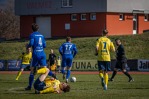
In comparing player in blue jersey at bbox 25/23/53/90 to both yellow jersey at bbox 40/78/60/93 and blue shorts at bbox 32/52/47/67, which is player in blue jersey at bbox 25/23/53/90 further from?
yellow jersey at bbox 40/78/60/93

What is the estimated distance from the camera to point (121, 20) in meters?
65.4

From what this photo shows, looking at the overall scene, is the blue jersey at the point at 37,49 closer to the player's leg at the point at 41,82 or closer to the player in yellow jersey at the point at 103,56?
the player's leg at the point at 41,82

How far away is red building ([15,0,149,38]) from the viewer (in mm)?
63000

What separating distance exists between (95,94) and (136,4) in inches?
1947

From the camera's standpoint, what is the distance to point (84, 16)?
64875 millimetres

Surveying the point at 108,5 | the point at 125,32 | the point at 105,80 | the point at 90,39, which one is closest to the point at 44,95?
the point at 105,80

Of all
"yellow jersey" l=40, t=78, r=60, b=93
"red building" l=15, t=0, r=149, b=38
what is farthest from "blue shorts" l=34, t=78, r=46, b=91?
"red building" l=15, t=0, r=149, b=38

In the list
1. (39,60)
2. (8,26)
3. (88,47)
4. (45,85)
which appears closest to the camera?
(45,85)

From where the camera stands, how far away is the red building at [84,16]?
2480 inches

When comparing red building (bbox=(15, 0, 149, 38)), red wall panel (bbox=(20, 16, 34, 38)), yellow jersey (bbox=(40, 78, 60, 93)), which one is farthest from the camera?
red wall panel (bbox=(20, 16, 34, 38))

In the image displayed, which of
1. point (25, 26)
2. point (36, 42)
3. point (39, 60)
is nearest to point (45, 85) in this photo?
point (39, 60)

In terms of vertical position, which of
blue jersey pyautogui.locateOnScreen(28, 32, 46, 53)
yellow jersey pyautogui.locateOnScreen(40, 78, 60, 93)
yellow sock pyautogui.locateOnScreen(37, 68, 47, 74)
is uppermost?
blue jersey pyautogui.locateOnScreen(28, 32, 46, 53)

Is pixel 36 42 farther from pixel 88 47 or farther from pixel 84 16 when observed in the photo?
pixel 84 16

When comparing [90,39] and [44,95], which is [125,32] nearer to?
[90,39]
